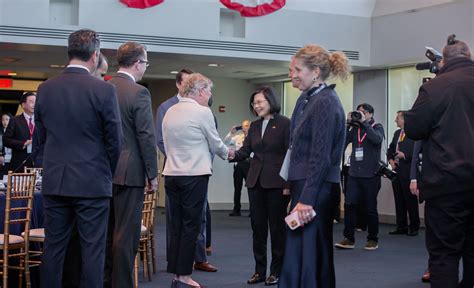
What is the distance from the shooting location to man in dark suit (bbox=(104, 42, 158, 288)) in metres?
4.51

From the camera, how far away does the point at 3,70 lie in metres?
13.8

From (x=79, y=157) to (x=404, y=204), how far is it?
753 cm

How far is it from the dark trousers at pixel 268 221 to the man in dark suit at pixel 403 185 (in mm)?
4689

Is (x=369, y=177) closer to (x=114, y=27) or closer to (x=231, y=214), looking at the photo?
(x=114, y=27)

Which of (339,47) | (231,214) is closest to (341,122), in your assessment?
(339,47)

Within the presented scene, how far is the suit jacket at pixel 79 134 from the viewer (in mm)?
3867

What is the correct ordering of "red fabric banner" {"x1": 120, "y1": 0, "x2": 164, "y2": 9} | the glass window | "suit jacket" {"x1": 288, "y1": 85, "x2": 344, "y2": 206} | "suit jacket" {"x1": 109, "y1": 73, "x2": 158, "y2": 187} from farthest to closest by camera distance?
the glass window < "red fabric banner" {"x1": 120, "y1": 0, "x2": 164, "y2": 9} < "suit jacket" {"x1": 109, "y1": 73, "x2": 158, "y2": 187} < "suit jacket" {"x1": 288, "y1": 85, "x2": 344, "y2": 206}

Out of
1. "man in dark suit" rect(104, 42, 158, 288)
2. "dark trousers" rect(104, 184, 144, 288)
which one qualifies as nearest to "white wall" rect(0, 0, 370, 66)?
"man in dark suit" rect(104, 42, 158, 288)

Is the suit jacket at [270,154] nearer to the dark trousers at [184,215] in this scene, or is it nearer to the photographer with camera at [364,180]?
the dark trousers at [184,215]

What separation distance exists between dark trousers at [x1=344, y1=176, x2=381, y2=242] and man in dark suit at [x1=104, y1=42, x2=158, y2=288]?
4150mm

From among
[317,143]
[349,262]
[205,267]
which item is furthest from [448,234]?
[349,262]

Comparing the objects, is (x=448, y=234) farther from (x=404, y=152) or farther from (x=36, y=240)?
(x=404, y=152)

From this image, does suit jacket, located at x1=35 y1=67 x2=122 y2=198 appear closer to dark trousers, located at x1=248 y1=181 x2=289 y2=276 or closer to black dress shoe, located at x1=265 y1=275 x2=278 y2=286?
dark trousers, located at x1=248 y1=181 x2=289 y2=276

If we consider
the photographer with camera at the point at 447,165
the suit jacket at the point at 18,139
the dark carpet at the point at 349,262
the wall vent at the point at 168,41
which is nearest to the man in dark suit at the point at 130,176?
the dark carpet at the point at 349,262
